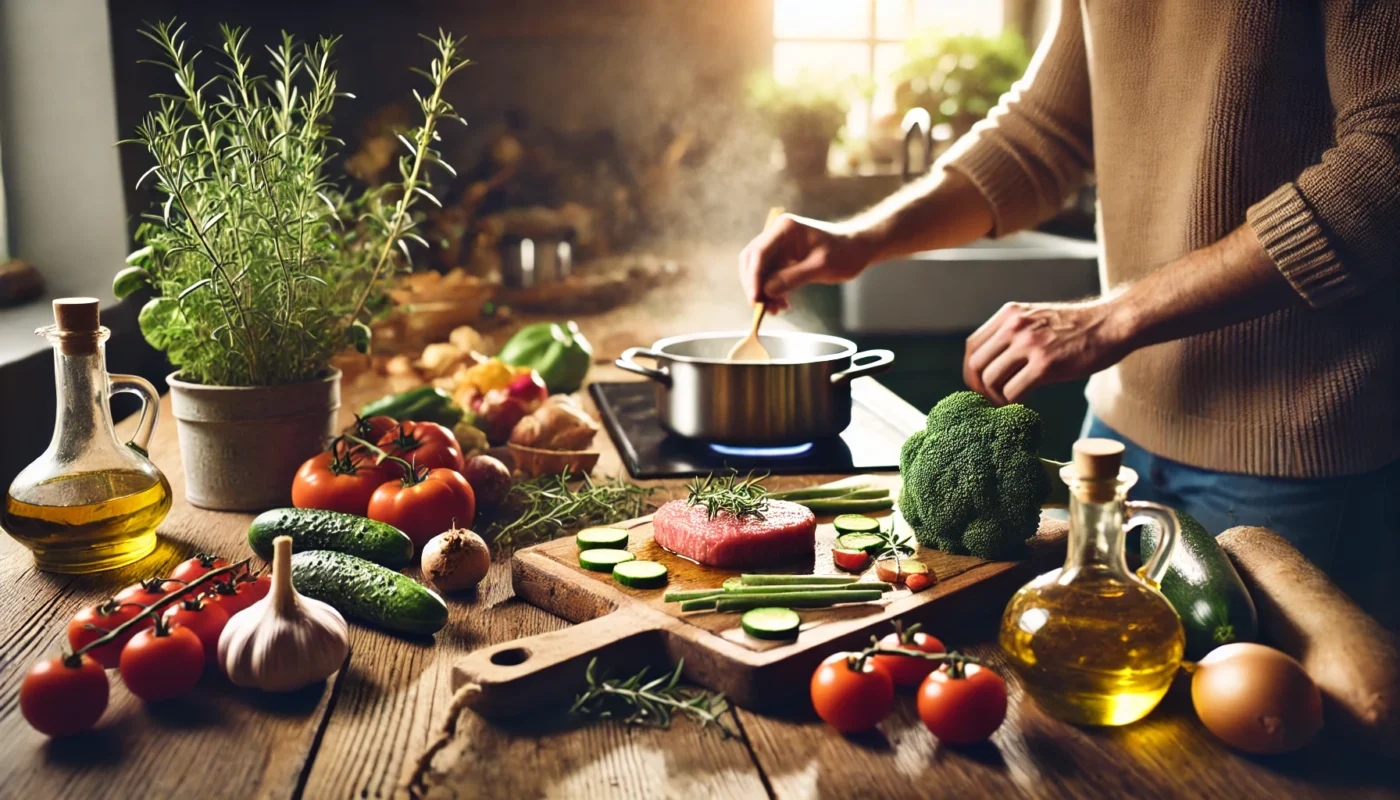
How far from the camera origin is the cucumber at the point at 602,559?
41.2 inches

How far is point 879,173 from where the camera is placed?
374 cm

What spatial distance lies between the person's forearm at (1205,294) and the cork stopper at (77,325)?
3.87ft

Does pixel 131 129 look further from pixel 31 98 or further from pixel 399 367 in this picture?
pixel 399 367

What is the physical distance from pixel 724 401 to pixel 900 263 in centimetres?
135

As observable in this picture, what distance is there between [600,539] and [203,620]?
0.37 metres

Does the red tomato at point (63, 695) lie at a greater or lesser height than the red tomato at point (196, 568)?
lesser

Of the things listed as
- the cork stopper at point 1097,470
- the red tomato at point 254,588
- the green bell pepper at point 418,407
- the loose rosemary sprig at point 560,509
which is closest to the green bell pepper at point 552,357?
the green bell pepper at point 418,407

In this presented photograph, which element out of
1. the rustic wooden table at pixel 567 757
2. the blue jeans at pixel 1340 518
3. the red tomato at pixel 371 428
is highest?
the red tomato at pixel 371 428

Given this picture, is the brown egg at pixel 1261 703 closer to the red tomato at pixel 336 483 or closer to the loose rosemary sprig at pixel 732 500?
the loose rosemary sprig at pixel 732 500

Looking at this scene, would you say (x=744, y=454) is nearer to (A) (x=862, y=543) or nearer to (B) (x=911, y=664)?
(A) (x=862, y=543)

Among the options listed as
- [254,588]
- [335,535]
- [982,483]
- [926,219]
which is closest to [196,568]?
[254,588]

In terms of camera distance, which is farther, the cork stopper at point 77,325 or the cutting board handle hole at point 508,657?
the cork stopper at point 77,325

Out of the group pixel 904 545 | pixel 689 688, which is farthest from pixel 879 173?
pixel 689 688

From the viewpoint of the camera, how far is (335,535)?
1.12 meters
